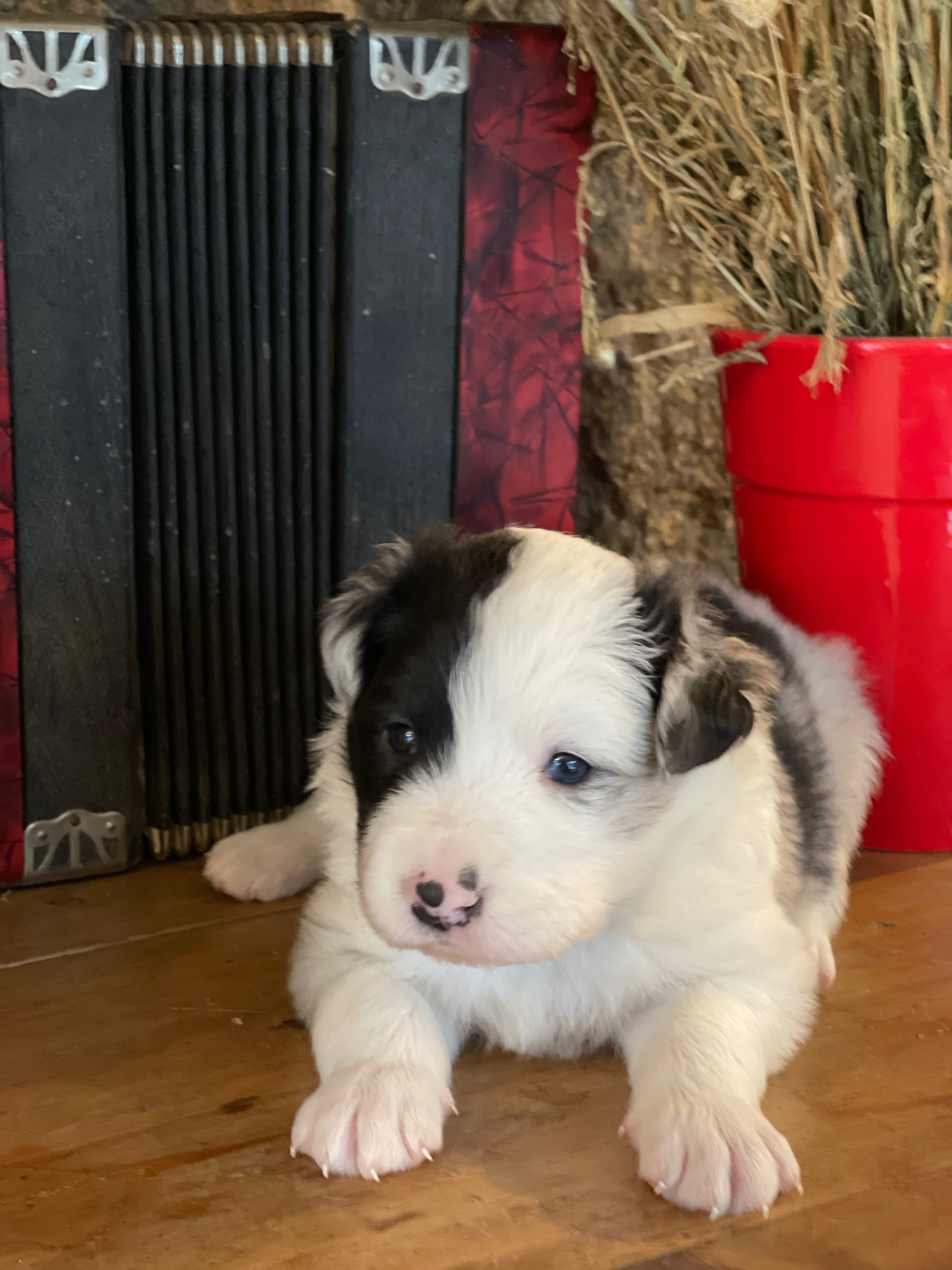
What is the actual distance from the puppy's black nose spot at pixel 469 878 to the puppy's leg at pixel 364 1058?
29 centimetres

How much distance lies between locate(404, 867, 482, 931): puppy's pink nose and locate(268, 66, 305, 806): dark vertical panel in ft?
3.32


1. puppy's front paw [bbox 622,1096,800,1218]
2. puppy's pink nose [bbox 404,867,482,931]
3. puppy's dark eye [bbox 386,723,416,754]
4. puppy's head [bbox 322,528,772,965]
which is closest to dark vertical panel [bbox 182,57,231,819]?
puppy's head [bbox 322,528,772,965]

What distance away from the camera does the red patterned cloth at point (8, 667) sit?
204cm

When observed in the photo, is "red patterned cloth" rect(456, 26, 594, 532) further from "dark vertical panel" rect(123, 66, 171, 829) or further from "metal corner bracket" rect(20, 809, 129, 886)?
"metal corner bracket" rect(20, 809, 129, 886)

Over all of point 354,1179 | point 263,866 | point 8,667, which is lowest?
point 354,1179

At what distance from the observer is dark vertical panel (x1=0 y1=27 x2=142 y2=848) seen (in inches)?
79.0

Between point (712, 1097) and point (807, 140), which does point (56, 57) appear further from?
point (712, 1097)

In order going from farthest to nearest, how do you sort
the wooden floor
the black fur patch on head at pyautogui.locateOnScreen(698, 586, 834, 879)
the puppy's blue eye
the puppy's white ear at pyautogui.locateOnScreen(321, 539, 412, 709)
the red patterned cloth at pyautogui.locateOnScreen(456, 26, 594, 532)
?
the red patterned cloth at pyautogui.locateOnScreen(456, 26, 594, 532) → the black fur patch on head at pyautogui.locateOnScreen(698, 586, 834, 879) → the puppy's white ear at pyautogui.locateOnScreen(321, 539, 412, 709) → the puppy's blue eye → the wooden floor

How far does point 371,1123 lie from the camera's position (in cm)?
149

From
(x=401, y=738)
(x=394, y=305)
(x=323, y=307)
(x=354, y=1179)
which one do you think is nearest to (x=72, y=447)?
(x=323, y=307)

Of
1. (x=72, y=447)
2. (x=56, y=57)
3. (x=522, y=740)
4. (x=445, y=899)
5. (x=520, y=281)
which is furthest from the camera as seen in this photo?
(x=520, y=281)

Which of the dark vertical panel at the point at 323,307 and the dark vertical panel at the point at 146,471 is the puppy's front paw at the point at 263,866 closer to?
the dark vertical panel at the point at 146,471

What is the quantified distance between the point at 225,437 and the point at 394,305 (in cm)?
35

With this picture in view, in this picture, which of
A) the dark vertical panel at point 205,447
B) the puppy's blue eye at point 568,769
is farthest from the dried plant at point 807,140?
the puppy's blue eye at point 568,769
